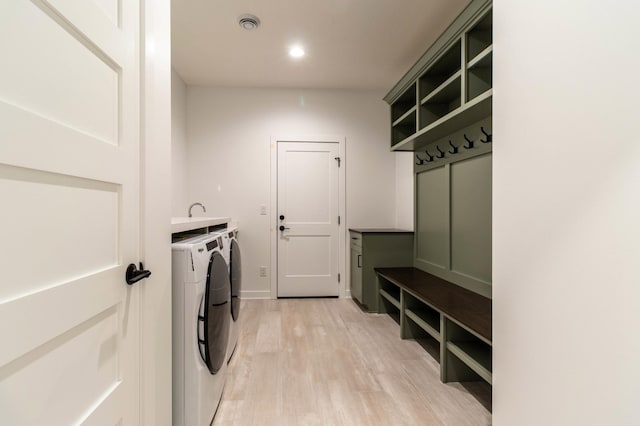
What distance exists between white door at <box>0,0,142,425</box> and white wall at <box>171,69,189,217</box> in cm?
263

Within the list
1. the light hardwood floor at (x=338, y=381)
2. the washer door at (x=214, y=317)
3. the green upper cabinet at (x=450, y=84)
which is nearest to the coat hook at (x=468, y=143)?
the green upper cabinet at (x=450, y=84)

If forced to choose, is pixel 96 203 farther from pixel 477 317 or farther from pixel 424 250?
pixel 424 250

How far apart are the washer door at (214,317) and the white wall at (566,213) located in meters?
1.15

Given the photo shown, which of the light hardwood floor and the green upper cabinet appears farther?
the green upper cabinet

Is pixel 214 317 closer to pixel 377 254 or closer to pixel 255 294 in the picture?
pixel 377 254

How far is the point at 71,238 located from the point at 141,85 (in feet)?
1.78

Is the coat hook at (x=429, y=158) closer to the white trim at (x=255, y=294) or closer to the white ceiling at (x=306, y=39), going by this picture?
the white ceiling at (x=306, y=39)

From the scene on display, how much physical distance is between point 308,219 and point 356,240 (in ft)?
2.25

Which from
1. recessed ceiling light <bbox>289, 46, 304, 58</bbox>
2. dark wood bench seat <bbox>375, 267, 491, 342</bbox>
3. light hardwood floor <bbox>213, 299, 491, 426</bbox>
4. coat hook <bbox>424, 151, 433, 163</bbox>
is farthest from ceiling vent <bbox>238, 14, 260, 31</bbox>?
light hardwood floor <bbox>213, 299, 491, 426</bbox>

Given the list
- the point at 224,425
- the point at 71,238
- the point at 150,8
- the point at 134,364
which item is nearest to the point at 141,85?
the point at 150,8

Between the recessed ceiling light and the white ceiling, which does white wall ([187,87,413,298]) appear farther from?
the recessed ceiling light

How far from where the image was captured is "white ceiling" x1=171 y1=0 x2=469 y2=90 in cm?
238

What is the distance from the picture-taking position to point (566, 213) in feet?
2.64

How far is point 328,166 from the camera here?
157 inches
